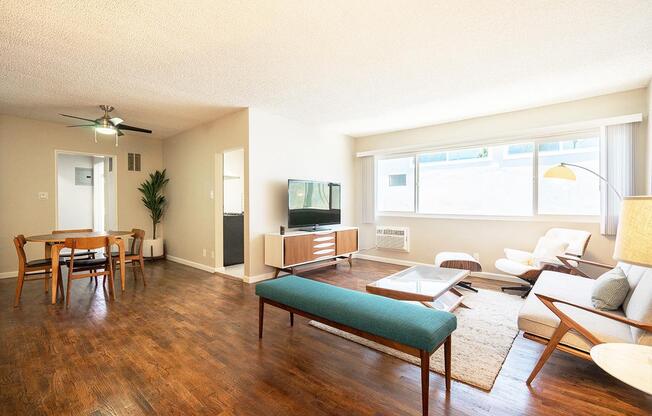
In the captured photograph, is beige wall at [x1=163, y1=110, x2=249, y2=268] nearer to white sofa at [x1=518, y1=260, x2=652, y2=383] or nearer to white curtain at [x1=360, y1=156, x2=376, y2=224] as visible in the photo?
white curtain at [x1=360, y1=156, x2=376, y2=224]

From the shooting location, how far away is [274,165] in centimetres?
463

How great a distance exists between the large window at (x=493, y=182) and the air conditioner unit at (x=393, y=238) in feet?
1.47

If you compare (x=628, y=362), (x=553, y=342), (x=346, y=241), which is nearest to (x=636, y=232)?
(x=628, y=362)

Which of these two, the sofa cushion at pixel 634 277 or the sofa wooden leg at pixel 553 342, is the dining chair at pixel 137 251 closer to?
the sofa wooden leg at pixel 553 342

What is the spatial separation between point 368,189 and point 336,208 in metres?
0.96

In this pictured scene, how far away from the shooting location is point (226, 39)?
97.0 inches

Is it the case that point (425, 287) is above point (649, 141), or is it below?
below

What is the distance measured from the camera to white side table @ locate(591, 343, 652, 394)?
1.02 metres

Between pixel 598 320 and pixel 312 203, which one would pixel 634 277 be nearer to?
pixel 598 320

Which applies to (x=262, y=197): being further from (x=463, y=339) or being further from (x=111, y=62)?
(x=463, y=339)

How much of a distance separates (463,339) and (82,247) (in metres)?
4.17

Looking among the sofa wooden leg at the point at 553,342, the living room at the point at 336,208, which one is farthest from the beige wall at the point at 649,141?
the sofa wooden leg at the point at 553,342

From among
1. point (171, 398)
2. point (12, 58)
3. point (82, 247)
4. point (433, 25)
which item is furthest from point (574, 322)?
point (12, 58)

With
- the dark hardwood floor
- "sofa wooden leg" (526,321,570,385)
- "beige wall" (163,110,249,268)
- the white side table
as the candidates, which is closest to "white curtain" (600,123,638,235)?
the dark hardwood floor
